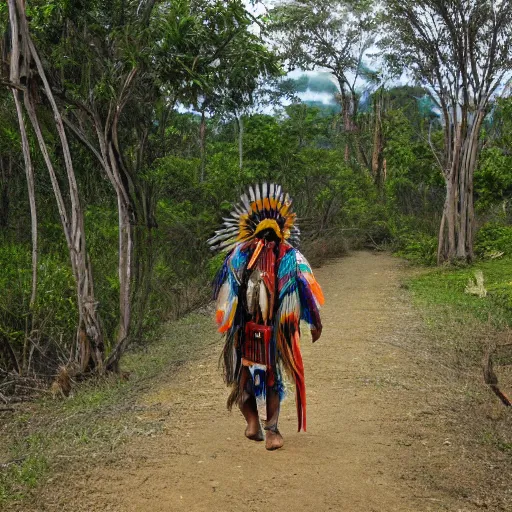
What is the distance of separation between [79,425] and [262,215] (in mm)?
2191

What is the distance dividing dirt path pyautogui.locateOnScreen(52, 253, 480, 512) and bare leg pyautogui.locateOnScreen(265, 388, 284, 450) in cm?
A: 7

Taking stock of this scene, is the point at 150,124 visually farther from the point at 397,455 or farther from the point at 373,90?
the point at 373,90

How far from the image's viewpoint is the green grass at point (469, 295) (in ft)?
33.5

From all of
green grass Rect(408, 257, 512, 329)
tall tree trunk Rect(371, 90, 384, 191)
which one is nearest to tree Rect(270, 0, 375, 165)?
tall tree trunk Rect(371, 90, 384, 191)

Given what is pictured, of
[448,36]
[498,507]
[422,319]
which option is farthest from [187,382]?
[448,36]

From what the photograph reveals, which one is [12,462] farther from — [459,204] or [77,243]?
[459,204]

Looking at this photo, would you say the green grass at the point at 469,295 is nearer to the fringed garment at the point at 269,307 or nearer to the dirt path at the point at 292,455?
the dirt path at the point at 292,455

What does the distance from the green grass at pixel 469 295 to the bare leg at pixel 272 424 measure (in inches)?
217

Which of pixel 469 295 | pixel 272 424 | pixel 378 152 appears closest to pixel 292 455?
pixel 272 424

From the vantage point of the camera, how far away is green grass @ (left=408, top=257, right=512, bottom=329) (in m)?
10.2

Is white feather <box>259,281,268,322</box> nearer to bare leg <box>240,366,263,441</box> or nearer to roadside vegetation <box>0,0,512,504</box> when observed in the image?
bare leg <box>240,366,263,441</box>

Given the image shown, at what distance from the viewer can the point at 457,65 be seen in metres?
15.5

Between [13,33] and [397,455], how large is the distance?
188 inches

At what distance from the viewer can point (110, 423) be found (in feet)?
17.3
